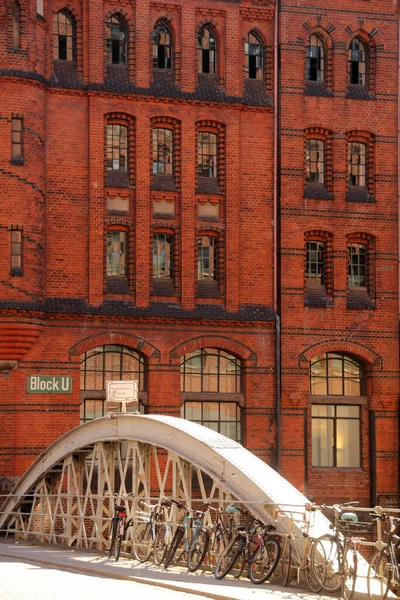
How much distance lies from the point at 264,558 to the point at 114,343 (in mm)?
16867

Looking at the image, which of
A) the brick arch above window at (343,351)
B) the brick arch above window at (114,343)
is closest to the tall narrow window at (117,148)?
the brick arch above window at (114,343)

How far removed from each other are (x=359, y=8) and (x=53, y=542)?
1755cm

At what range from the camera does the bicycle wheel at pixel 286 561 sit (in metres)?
21.7

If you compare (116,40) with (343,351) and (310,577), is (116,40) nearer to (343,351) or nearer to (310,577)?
(343,351)

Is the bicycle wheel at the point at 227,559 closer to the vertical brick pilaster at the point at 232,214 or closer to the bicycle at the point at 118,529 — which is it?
the bicycle at the point at 118,529

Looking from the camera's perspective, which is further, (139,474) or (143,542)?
(139,474)

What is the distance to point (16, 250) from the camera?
37.4 m

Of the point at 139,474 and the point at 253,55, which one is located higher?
the point at 253,55

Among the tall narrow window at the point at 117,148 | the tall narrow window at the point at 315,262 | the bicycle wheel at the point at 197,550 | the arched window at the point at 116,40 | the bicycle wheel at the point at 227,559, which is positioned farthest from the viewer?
the tall narrow window at the point at 315,262

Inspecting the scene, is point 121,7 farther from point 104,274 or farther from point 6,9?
point 104,274

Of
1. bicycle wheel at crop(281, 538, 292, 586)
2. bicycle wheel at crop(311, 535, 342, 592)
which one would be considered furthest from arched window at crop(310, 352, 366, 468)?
bicycle wheel at crop(311, 535, 342, 592)

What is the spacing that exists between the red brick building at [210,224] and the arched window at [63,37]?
0.04 meters

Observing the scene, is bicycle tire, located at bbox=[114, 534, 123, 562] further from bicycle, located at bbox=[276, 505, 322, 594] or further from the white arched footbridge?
bicycle, located at bbox=[276, 505, 322, 594]

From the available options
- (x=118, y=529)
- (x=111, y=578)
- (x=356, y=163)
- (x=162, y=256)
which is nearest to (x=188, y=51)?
(x=162, y=256)
